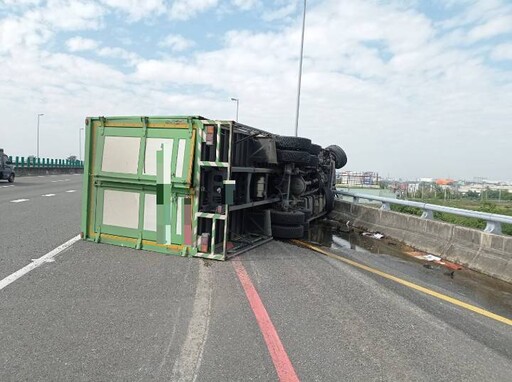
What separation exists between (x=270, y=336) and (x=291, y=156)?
224 inches

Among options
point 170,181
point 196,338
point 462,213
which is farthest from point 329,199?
point 196,338

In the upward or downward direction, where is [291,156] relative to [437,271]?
upward

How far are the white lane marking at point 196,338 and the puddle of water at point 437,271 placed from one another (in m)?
3.47

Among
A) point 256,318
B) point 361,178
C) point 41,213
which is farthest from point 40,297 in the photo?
point 361,178

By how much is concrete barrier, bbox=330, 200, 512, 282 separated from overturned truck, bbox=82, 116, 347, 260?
3470 mm

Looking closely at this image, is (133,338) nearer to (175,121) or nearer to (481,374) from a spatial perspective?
(481,374)

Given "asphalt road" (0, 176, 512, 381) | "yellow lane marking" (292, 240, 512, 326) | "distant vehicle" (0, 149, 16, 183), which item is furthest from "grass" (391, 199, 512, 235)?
"distant vehicle" (0, 149, 16, 183)

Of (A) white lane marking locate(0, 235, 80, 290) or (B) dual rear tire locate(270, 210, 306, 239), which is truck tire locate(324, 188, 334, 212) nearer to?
(B) dual rear tire locate(270, 210, 306, 239)

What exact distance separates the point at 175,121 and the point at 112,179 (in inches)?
61.9

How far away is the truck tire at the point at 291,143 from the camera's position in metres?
9.08

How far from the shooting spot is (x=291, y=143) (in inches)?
362

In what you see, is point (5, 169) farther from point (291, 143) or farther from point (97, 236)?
point (291, 143)

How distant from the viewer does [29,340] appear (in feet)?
11.6

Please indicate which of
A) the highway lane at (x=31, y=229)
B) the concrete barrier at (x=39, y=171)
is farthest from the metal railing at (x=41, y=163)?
the highway lane at (x=31, y=229)
